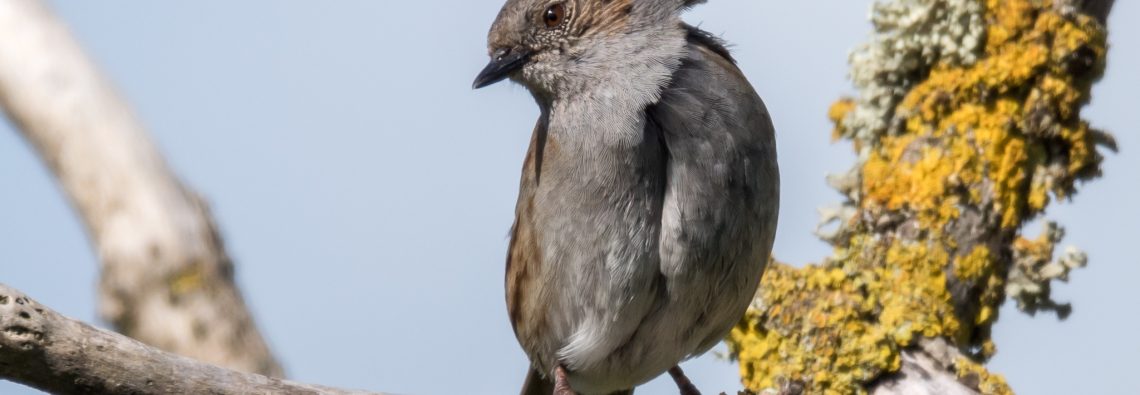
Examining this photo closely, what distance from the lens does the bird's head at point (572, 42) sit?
469 centimetres

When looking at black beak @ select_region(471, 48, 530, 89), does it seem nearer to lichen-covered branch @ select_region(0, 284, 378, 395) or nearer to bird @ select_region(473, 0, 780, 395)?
bird @ select_region(473, 0, 780, 395)

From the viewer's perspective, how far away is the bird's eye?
4770mm

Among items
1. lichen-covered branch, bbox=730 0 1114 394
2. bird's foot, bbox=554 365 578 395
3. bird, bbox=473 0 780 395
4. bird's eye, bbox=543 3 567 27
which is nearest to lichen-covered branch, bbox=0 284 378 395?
bird, bbox=473 0 780 395

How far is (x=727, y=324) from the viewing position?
4.74 m

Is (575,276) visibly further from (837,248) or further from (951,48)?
(951,48)

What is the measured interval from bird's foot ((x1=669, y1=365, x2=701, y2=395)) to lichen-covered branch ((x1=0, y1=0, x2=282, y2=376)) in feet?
6.46

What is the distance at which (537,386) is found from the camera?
5566 mm

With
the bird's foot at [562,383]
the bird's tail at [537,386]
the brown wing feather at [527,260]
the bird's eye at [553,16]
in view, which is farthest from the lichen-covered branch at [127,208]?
the bird's eye at [553,16]

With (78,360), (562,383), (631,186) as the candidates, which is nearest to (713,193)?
(631,186)

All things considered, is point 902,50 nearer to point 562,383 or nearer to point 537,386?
point 562,383

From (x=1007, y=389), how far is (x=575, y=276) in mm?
1502

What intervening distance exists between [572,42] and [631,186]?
642 mm

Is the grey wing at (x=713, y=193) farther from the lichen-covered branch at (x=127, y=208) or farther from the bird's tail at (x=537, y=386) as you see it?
the lichen-covered branch at (x=127, y=208)

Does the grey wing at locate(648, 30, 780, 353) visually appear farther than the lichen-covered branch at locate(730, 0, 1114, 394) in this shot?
No
